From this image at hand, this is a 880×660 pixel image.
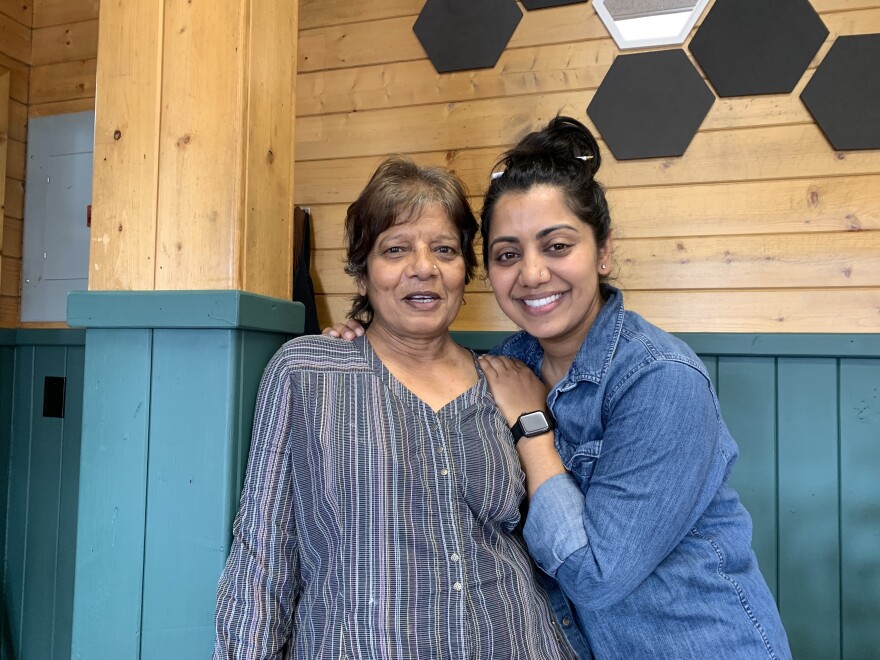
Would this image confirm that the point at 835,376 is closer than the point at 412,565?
No

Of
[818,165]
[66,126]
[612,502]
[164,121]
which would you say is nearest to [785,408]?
[818,165]

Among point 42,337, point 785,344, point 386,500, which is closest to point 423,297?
point 386,500

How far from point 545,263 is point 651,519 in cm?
48

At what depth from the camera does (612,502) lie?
3.67ft

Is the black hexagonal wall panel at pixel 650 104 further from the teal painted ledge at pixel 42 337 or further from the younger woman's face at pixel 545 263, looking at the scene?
the teal painted ledge at pixel 42 337

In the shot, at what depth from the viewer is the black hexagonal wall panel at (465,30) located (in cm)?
217

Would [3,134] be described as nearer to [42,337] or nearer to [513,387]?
[42,337]

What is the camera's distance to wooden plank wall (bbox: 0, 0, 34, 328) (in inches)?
101

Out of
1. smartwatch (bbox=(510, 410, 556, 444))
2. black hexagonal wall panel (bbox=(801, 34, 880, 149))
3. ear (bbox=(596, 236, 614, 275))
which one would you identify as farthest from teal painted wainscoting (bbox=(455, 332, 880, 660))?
smartwatch (bbox=(510, 410, 556, 444))

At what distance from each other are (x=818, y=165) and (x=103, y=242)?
5.97 ft

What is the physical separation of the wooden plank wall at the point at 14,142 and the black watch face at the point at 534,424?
7.14 ft

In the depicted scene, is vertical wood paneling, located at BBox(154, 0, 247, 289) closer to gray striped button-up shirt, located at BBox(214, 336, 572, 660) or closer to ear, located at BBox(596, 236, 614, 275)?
gray striped button-up shirt, located at BBox(214, 336, 572, 660)

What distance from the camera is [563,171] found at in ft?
4.18

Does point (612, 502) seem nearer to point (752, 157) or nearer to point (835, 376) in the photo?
point (835, 376)
